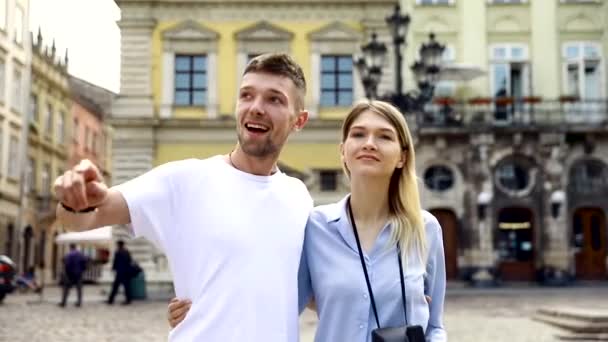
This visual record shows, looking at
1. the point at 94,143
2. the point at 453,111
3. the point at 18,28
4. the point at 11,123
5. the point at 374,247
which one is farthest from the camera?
the point at 94,143

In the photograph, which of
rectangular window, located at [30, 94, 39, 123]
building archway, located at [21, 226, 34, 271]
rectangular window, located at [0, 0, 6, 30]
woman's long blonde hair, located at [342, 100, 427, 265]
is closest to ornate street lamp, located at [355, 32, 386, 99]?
woman's long blonde hair, located at [342, 100, 427, 265]

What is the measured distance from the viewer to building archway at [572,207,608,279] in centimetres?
2733

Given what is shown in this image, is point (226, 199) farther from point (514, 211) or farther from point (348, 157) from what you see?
point (514, 211)

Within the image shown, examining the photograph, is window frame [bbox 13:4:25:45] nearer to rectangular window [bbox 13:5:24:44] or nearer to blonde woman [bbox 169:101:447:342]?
rectangular window [bbox 13:5:24:44]

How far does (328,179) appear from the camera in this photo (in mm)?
27562

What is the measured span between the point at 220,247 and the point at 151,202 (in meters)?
0.28

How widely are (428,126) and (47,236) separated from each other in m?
24.7

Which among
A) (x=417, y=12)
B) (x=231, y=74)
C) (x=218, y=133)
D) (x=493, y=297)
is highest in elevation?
(x=417, y=12)

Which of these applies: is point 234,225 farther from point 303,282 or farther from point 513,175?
point 513,175

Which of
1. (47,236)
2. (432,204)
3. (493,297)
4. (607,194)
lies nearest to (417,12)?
(432,204)

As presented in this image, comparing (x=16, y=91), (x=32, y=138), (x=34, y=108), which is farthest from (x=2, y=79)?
(x=34, y=108)

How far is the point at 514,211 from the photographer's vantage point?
27797 millimetres

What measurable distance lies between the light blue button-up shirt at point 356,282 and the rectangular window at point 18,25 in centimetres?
2458

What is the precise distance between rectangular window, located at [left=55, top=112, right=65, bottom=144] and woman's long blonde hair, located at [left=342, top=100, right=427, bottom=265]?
4381 centimetres
